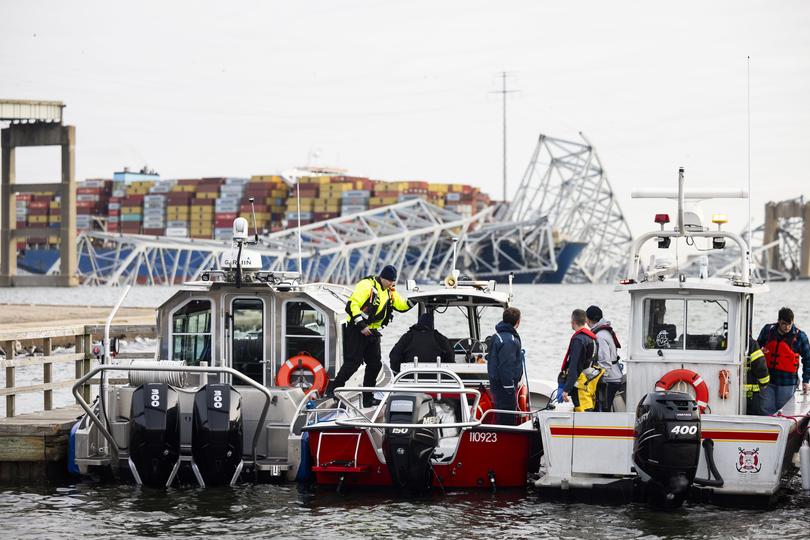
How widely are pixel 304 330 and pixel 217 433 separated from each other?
2.55 m

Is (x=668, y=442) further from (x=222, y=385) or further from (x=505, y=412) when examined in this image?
(x=222, y=385)

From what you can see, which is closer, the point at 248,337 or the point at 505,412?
the point at 505,412

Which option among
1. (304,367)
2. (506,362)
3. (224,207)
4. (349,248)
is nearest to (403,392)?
(506,362)

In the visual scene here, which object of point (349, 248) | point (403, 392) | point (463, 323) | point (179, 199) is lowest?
point (403, 392)

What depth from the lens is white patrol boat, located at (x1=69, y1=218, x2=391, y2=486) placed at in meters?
12.4

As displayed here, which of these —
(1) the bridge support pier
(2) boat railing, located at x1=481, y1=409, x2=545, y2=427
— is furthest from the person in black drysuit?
(1) the bridge support pier

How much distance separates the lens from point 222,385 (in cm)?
1245

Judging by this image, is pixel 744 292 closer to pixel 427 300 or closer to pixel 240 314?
pixel 427 300

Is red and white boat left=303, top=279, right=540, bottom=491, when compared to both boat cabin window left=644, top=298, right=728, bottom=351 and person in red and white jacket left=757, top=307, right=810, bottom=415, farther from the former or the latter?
person in red and white jacket left=757, top=307, right=810, bottom=415

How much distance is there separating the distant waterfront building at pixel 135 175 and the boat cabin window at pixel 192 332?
→ 146m

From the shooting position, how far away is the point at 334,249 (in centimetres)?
10956

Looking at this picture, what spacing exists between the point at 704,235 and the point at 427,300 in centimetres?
344

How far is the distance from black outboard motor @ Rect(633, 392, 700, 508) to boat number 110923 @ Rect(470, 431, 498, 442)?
162 cm

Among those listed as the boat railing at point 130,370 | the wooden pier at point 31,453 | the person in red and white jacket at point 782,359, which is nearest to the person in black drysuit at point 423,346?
the boat railing at point 130,370
